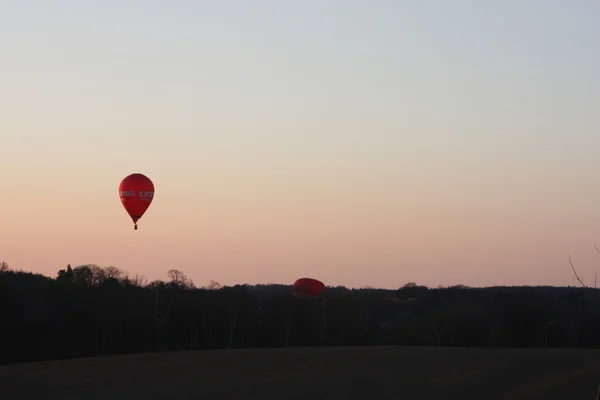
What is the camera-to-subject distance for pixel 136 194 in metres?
42.9

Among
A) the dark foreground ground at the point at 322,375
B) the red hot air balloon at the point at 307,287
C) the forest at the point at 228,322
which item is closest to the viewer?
the dark foreground ground at the point at 322,375

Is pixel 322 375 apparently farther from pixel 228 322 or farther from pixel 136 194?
pixel 228 322

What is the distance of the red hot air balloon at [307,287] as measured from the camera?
80.8 m

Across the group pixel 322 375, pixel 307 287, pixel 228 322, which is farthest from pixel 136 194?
pixel 307 287

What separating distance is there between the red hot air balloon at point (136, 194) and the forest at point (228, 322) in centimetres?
1839

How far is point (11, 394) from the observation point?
39.0m

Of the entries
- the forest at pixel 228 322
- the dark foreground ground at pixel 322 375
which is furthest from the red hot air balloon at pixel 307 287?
the dark foreground ground at pixel 322 375

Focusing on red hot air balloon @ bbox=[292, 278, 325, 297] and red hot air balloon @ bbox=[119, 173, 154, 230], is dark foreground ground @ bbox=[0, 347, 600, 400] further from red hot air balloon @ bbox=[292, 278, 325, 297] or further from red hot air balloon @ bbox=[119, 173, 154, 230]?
red hot air balloon @ bbox=[292, 278, 325, 297]

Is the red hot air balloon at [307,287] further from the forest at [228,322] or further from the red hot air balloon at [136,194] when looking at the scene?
the red hot air balloon at [136,194]

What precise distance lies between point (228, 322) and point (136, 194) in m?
29.7

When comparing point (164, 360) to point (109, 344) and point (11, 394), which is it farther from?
point (109, 344)

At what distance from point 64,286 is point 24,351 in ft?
46.8

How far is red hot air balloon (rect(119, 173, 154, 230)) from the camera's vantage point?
4288 centimetres

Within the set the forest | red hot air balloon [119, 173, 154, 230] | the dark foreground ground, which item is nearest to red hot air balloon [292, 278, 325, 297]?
the forest
